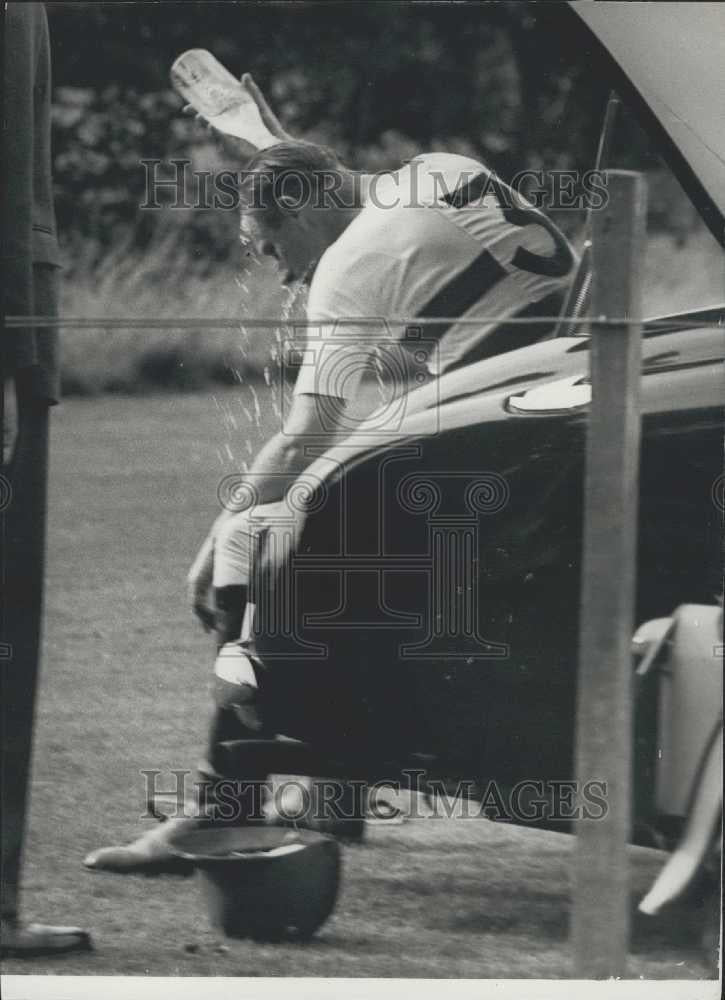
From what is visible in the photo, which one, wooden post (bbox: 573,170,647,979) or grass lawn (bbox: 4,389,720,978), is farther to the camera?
grass lawn (bbox: 4,389,720,978)

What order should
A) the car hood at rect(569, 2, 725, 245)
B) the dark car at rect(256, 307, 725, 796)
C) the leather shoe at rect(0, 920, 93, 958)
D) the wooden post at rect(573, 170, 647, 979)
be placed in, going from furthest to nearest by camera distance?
the leather shoe at rect(0, 920, 93, 958) < the dark car at rect(256, 307, 725, 796) < the car hood at rect(569, 2, 725, 245) < the wooden post at rect(573, 170, 647, 979)

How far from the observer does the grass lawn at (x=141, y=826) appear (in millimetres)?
2916

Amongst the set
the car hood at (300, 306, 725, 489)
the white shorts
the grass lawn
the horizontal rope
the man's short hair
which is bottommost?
the grass lawn

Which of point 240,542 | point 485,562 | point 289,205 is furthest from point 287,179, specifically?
point 485,562

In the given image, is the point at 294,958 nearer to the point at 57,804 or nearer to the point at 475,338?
the point at 57,804

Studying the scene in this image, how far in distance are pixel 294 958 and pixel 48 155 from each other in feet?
4.52

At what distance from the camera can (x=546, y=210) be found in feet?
9.47

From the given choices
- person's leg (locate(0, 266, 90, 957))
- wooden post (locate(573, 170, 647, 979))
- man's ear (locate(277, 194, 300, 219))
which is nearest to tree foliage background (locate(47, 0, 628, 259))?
man's ear (locate(277, 194, 300, 219))

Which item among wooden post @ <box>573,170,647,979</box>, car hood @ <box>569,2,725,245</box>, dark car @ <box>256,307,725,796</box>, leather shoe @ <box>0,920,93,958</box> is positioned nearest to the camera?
wooden post @ <box>573,170,647,979</box>

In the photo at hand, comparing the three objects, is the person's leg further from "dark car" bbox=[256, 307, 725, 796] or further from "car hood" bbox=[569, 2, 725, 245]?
"car hood" bbox=[569, 2, 725, 245]

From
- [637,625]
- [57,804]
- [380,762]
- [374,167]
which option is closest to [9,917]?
[57,804]

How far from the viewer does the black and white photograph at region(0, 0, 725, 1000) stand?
2797 millimetres

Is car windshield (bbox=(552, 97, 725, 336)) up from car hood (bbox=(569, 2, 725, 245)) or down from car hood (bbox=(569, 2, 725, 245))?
down

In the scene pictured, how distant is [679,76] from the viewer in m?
2.70
